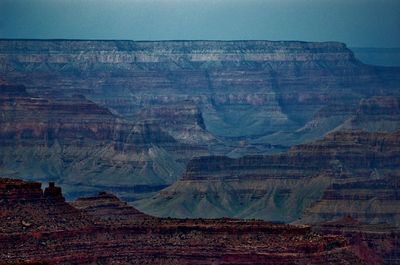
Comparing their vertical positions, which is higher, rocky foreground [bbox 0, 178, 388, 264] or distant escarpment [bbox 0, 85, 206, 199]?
distant escarpment [bbox 0, 85, 206, 199]

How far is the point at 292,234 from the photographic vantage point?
84438mm

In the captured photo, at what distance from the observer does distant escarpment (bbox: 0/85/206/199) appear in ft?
595

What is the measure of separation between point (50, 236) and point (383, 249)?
34.0 metres

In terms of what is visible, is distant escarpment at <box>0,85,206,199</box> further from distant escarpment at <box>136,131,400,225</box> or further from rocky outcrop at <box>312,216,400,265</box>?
rocky outcrop at <box>312,216,400,265</box>

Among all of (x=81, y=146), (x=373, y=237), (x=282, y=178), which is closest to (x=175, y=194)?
(x=282, y=178)

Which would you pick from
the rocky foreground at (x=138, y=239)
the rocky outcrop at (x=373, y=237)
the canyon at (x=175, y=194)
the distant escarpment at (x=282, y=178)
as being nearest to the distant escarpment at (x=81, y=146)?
the canyon at (x=175, y=194)

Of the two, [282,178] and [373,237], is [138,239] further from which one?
[282,178]

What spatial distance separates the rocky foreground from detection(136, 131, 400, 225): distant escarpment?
6086 cm

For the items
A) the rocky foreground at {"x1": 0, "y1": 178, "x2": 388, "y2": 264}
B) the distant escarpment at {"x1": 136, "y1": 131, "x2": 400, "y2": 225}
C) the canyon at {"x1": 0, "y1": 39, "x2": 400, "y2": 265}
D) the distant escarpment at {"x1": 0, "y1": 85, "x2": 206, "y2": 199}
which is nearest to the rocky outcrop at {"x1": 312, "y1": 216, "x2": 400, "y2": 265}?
the canyon at {"x1": 0, "y1": 39, "x2": 400, "y2": 265}

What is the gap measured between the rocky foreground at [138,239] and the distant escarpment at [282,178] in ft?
200

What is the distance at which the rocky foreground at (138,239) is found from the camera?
80.8m

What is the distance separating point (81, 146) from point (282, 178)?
117 ft

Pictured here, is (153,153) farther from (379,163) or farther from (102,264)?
(102,264)

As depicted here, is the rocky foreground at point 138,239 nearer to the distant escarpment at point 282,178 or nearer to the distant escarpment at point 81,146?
the distant escarpment at point 282,178
